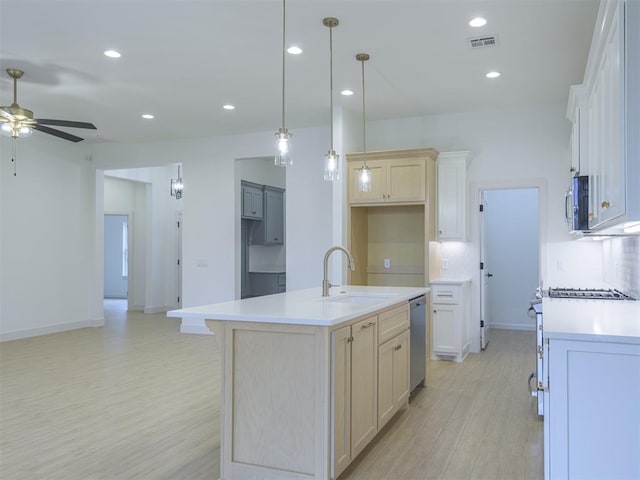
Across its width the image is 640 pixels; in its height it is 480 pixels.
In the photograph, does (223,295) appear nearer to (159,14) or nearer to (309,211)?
(309,211)

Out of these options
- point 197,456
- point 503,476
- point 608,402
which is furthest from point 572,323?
point 197,456

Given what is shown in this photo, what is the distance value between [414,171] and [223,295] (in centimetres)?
344

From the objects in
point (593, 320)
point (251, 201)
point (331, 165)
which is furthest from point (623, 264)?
point (251, 201)

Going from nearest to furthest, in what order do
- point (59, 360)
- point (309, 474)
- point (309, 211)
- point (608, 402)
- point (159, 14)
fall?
point (608, 402), point (309, 474), point (159, 14), point (59, 360), point (309, 211)

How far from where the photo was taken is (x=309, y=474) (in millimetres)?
2529

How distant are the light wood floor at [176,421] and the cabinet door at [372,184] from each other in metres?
2.08

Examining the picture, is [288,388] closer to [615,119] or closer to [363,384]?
[363,384]

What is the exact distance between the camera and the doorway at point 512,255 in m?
7.88

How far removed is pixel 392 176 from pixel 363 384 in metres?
3.47

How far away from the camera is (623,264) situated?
13.0ft

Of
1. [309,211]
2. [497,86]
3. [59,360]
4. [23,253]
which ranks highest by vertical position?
[497,86]

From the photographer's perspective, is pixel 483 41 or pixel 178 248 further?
pixel 178 248

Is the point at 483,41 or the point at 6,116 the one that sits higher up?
the point at 483,41

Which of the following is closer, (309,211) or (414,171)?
(414,171)
